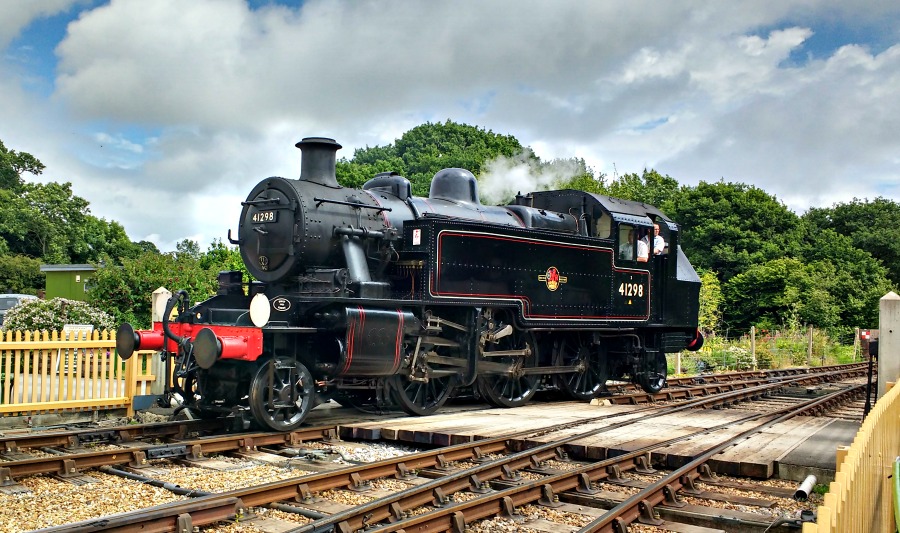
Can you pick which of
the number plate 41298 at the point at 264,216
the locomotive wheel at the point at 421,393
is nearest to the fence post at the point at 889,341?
the locomotive wheel at the point at 421,393

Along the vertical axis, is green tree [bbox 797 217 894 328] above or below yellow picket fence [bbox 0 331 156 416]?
above

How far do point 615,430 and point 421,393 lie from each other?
2.74 m

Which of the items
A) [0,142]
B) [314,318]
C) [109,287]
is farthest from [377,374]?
[0,142]

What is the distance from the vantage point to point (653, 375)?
1395 cm

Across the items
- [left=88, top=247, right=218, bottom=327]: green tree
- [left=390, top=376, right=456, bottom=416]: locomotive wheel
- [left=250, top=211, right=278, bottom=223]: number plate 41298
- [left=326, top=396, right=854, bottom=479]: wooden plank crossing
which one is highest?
[left=250, top=211, right=278, bottom=223]: number plate 41298

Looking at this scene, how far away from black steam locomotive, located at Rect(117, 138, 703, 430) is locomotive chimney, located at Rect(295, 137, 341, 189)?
3 centimetres

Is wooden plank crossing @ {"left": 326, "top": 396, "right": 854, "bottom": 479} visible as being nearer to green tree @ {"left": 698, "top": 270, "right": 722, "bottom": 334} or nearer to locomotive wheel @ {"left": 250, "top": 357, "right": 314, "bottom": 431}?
locomotive wheel @ {"left": 250, "top": 357, "right": 314, "bottom": 431}

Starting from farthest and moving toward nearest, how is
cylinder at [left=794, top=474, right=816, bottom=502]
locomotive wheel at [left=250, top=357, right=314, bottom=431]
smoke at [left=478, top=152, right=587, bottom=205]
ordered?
smoke at [left=478, top=152, right=587, bottom=205] → locomotive wheel at [left=250, top=357, right=314, bottom=431] → cylinder at [left=794, top=474, right=816, bottom=502]

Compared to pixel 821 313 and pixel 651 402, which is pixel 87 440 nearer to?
pixel 651 402

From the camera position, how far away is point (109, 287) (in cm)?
1916

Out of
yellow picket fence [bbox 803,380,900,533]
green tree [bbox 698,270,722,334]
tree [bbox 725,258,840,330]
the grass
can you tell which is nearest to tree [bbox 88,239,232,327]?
the grass

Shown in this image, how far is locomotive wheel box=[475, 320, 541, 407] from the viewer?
37.1ft

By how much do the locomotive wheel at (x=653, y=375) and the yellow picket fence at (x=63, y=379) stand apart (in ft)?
26.0

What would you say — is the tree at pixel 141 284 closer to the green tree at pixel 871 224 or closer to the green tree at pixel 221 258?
the green tree at pixel 221 258
